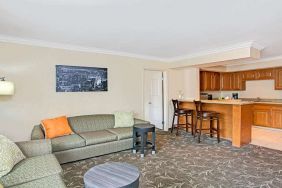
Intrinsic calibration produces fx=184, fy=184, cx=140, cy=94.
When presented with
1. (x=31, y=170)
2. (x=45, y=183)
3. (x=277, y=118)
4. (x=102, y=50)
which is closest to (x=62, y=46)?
(x=102, y=50)

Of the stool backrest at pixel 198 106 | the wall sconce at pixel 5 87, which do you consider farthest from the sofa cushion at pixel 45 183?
the stool backrest at pixel 198 106

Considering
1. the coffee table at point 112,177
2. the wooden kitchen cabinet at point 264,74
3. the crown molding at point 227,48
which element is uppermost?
the crown molding at point 227,48

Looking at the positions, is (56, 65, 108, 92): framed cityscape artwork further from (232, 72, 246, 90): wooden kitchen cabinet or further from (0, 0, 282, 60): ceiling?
(232, 72, 246, 90): wooden kitchen cabinet

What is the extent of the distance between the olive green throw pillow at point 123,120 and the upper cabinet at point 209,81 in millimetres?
3818

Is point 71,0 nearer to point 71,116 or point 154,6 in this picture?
point 154,6

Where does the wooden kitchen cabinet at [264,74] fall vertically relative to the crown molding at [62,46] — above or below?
below

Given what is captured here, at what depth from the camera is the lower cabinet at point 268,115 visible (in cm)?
603

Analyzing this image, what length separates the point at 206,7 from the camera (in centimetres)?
232

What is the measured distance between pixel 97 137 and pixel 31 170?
164 centimetres

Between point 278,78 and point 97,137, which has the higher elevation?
point 278,78

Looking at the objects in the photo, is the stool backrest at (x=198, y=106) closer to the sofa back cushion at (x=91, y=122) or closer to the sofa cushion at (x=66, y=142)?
the sofa back cushion at (x=91, y=122)

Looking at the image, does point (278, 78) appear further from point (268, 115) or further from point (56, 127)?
point (56, 127)

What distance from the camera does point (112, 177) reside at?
1.97 metres

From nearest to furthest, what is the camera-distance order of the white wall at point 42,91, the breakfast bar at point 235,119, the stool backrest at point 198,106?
the white wall at point 42,91 < the breakfast bar at point 235,119 < the stool backrest at point 198,106
